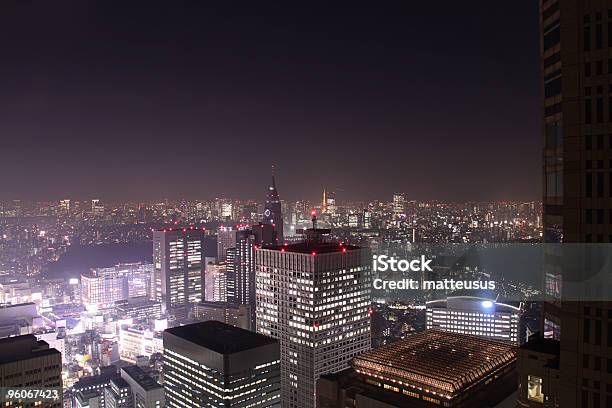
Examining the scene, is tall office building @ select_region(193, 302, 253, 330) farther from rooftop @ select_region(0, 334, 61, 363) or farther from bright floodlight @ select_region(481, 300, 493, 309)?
bright floodlight @ select_region(481, 300, 493, 309)

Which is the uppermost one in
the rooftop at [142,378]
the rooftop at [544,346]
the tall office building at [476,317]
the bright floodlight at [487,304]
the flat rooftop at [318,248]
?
the rooftop at [544,346]

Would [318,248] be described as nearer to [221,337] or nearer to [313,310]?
[313,310]

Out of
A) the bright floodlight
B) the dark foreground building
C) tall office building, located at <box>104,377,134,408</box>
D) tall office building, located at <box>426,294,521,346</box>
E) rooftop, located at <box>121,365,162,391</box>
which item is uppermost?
the dark foreground building

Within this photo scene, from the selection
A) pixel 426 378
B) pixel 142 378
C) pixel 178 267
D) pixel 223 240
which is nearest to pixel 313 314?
pixel 426 378

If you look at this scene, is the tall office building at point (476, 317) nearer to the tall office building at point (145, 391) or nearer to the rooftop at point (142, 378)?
the tall office building at point (145, 391)

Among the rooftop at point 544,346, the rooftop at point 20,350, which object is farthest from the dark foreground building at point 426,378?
the rooftop at point 20,350

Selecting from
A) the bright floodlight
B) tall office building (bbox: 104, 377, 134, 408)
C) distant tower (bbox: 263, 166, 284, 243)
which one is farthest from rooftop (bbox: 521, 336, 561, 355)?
distant tower (bbox: 263, 166, 284, 243)
